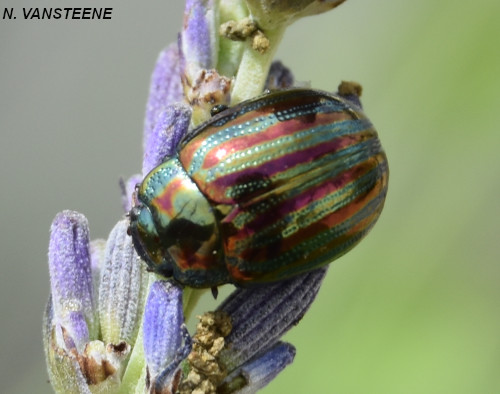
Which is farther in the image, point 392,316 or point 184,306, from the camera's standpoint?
point 392,316

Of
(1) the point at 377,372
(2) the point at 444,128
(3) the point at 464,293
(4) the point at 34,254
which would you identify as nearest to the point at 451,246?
(3) the point at 464,293

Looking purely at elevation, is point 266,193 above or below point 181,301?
above

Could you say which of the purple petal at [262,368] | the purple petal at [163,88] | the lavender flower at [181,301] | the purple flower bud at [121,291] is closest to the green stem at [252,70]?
the lavender flower at [181,301]

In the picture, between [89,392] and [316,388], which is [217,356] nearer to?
[89,392]

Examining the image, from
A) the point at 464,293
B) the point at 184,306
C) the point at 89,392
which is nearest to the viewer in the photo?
the point at 89,392

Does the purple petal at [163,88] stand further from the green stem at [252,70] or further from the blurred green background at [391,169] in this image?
the blurred green background at [391,169]

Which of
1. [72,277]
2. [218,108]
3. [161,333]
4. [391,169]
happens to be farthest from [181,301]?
[391,169]

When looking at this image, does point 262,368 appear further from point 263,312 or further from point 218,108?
point 218,108
